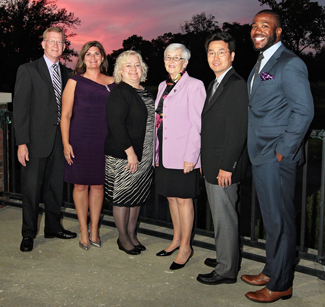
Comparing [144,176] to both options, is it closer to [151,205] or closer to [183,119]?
[183,119]

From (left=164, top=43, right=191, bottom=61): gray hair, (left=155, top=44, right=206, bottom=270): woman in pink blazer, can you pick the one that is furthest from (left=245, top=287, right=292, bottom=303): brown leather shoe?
(left=164, top=43, right=191, bottom=61): gray hair

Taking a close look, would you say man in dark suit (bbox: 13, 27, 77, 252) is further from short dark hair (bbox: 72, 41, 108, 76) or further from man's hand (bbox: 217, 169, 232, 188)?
man's hand (bbox: 217, 169, 232, 188)

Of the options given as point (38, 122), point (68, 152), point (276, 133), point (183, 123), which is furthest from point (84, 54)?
point (276, 133)

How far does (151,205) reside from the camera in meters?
10.4

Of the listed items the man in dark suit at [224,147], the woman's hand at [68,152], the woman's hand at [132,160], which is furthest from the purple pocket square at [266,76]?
the woman's hand at [68,152]

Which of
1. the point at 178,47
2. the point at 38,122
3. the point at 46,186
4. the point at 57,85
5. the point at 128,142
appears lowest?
the point at 46,186

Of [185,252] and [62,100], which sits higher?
[62,100]

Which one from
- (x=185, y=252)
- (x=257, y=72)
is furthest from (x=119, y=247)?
(x=257, y=72)

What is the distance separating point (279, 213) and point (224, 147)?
605 millimetres

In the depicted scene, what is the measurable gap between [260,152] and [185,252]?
1.23 metres

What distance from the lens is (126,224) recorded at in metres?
3.98

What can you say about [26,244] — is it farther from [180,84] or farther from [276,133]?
[276,133]

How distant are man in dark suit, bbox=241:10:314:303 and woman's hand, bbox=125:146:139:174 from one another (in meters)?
1.13

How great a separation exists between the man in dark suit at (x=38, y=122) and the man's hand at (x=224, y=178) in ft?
6.04
